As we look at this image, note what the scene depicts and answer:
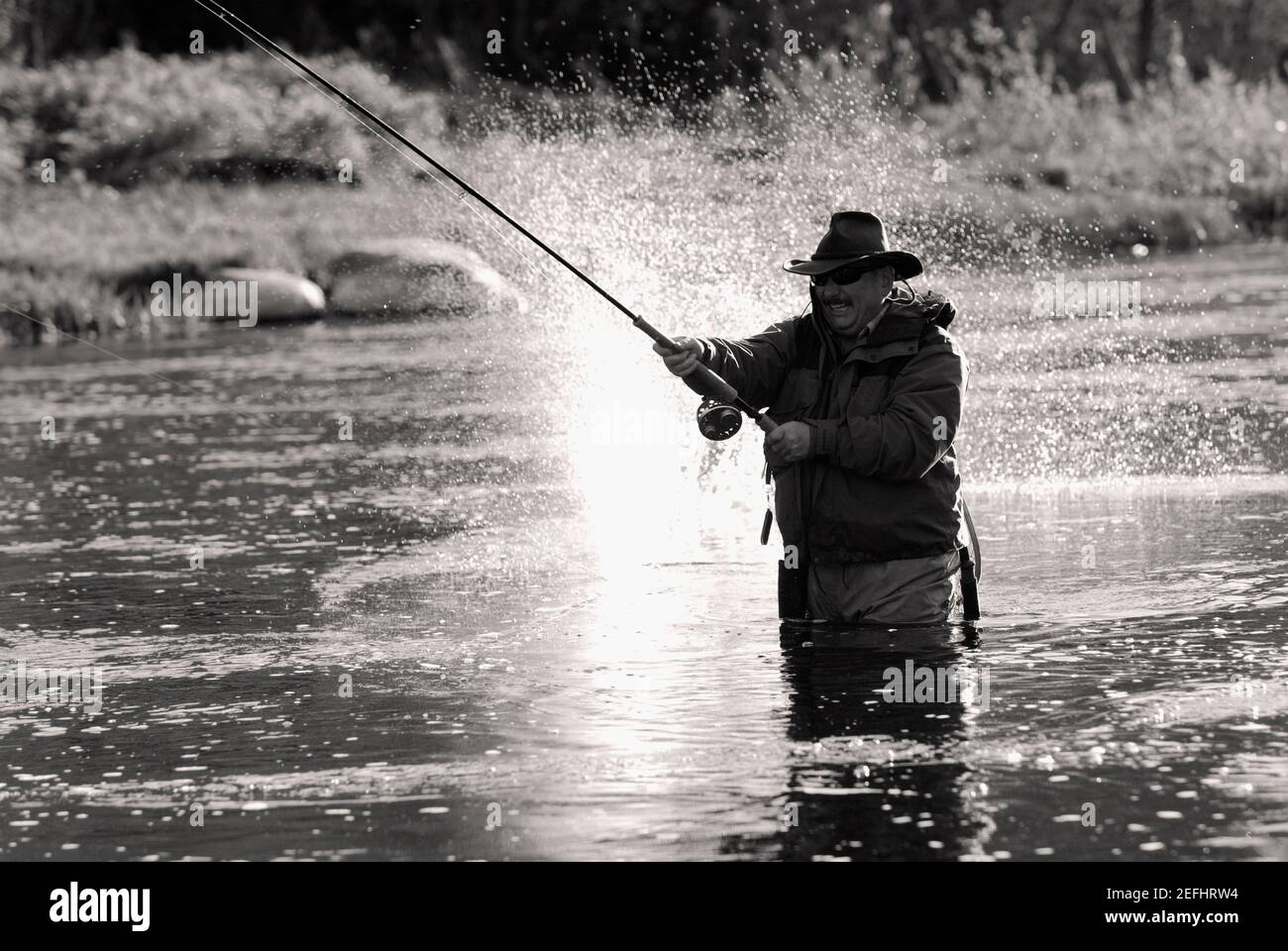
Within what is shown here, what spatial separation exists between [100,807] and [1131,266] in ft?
63.7

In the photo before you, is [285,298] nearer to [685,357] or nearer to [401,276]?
[401,276]

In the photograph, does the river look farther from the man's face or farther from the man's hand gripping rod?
the man's face

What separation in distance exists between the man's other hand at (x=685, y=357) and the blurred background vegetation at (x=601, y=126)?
29.8ft

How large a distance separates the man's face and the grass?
7.35 m

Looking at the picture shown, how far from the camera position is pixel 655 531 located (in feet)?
32.1

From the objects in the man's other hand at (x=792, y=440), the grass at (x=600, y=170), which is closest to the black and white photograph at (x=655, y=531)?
the man's other hand at (x=792, y=440)

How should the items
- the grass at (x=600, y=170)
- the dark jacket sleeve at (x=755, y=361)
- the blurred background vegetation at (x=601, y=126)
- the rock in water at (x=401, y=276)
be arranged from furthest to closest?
the blurred background vegetation at (x=601, y=126), the rock in water at (x=401, y=276), the grass at (x=600, y=170), the dark jacket sleeve at (x=755, y=361)

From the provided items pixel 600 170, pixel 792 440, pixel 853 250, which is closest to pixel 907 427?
pixel 792 440

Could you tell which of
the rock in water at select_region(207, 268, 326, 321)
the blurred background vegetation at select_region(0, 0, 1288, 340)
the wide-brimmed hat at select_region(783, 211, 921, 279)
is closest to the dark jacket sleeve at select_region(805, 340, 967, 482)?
the wide-brimmed hat at select_region(783, 211, 921, 279)

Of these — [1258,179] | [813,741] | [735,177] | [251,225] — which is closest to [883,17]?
[1258,179]

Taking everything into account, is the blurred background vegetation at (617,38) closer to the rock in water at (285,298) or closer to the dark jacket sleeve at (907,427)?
the rock in water at (285,298)

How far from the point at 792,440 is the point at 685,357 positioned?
422 mm

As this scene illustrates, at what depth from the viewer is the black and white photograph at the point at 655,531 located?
5445 millimetres

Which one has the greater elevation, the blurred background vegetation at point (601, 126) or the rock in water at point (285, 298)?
the blurred background vegetation at point (601, 126)
